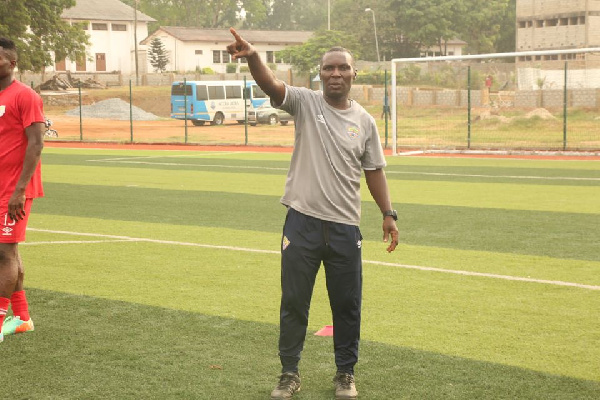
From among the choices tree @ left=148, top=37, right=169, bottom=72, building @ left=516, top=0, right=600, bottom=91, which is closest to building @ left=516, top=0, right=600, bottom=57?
building @ left=516, top=0, right=600, bottom=91

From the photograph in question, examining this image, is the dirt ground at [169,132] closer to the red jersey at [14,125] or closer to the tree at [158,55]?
the red jersey at [14,125]

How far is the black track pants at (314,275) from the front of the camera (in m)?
5.09

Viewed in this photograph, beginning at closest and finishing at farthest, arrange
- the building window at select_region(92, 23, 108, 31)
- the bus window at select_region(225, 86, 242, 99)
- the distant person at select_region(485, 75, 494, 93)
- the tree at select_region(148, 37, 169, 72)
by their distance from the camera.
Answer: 1. the distant person at select_region(485, 75, 494, 93)
2. the bus window at select_region(225, 86, 242, 99)
3. the building window at select_region(92, 23, 108, 31)
4. the tree at select_region(148, 37, 169, 72)

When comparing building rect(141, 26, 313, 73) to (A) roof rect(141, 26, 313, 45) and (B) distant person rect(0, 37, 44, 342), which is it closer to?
(A) roof rect(141, 26, 313, 45)

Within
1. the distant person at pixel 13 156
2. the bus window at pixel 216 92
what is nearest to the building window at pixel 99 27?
the bus window at pixel 216 92

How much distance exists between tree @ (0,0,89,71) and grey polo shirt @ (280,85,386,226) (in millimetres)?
Result: 33021

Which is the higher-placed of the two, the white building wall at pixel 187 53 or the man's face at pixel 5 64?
the white building wall at pixel 187 53

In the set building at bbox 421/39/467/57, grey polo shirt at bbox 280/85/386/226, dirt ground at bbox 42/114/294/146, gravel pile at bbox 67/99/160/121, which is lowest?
dirt ground at bbox 42/114/294/146

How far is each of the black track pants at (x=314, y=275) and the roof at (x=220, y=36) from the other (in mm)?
79965

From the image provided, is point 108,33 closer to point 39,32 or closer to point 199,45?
point 199,45

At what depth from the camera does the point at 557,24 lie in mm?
67000

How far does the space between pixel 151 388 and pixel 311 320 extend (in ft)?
6.37

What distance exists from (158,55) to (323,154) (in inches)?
3090

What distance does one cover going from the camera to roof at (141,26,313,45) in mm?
85938
